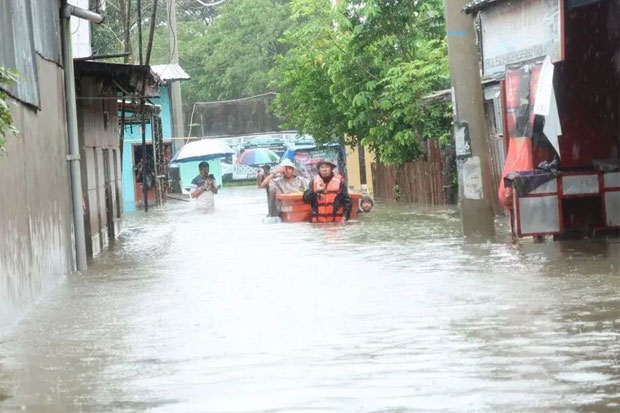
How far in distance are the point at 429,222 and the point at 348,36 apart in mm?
11666

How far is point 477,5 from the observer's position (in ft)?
57.6

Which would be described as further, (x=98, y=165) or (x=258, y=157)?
(x=258, y=157)

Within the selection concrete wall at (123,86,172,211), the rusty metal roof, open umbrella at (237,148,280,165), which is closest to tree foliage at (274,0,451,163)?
the rusty metal roof

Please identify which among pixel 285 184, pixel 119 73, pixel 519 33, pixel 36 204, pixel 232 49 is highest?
pixel 232 49

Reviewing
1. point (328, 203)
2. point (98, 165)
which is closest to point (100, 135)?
point (98, 165)

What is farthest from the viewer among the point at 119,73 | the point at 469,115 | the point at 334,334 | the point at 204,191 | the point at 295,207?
the point at 204,191

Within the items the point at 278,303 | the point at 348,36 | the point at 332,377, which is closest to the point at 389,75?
the point at 348,36

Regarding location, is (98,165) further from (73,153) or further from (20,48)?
(20,48)

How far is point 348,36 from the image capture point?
3562 cm

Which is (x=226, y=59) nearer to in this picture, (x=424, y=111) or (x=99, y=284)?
(x=424, y=111)

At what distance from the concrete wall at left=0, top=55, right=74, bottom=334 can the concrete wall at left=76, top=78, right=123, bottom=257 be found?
343cm

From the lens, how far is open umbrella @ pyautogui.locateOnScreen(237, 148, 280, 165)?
61.6m

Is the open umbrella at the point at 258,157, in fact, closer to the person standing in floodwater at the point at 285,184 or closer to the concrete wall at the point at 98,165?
the person standing in floodwater at the point at 285,184

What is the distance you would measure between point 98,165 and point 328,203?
5213 mm
